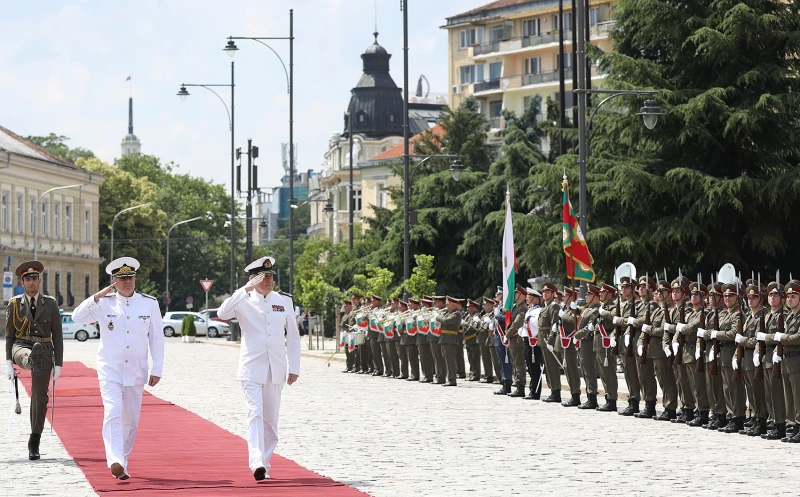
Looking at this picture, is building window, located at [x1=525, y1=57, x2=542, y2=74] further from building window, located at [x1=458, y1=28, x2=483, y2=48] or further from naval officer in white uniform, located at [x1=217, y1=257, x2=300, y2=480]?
naval officer in white uniform, located at [x1=217, y1=257, x2=300, y2=480]

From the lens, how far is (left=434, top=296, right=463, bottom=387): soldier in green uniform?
29.8m

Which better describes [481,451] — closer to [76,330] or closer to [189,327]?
[189,327]

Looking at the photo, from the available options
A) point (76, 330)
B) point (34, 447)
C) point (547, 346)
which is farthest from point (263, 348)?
point (76, 330)

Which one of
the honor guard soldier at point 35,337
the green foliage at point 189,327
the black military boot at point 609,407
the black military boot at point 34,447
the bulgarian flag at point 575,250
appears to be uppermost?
the bulgarian flag at point 575,250

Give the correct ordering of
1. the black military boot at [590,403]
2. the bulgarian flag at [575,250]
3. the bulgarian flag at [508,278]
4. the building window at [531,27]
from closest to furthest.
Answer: the black military boot at [590,403] < the bulgarian flag at [508,278] < the bulgarian flag at [575,250] < the building window at [531,27]

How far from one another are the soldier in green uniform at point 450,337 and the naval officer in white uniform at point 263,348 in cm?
1639

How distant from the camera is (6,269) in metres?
81.7

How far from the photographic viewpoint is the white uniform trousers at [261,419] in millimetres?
12953

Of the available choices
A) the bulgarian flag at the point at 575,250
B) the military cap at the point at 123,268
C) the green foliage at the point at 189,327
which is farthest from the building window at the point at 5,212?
the military cap at the point at 123,268

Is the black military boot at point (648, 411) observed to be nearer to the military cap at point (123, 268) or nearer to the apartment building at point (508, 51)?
the military cap at point (123, 268)

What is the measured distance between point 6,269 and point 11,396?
188ft

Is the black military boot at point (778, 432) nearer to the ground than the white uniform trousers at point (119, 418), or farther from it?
nearer to the ground

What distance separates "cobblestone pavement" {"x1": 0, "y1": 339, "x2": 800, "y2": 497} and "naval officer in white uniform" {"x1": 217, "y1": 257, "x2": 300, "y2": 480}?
0.92 meters

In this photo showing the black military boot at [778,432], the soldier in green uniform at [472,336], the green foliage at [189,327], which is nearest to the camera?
the black military boot at [778,432]
